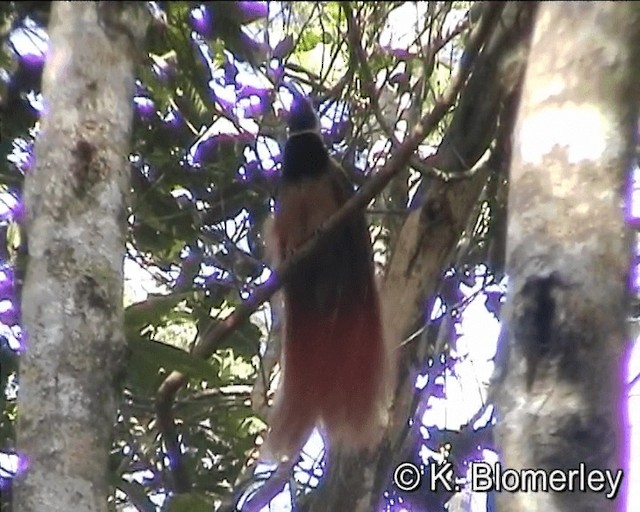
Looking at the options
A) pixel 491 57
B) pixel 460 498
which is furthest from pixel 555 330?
pixel 460 498

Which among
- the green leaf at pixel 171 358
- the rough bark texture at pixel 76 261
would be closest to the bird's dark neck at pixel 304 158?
the green leaf at pixel 171 358

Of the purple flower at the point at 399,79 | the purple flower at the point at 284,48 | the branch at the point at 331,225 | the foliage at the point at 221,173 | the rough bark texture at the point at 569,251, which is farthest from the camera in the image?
the purple flower at the point at 399,79

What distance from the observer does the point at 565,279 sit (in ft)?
3.84

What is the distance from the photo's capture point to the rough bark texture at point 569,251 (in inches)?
44.6

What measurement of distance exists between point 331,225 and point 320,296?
73cm

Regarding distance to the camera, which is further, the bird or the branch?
the bird

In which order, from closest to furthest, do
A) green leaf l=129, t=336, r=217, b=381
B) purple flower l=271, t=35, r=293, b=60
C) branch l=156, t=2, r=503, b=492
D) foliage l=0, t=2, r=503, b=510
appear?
branch l=156, t=2, r=503, b=492
green leaf l=129, t=336, r=217, b=381
foliage l=0, t=2, r=503, b=510
purple flower l=271, t=35, r=293, b=60

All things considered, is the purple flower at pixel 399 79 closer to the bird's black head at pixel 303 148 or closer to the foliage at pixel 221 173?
the foliage at pixel 221 173

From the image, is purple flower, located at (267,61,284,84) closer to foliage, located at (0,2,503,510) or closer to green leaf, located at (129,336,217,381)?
foliage, located at (0,2,503,510)

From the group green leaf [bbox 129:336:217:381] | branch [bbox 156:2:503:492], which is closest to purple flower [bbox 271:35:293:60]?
branch [bbox 156:2:503:492]

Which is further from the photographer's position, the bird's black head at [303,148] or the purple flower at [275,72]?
the bird's black head at [303,148]

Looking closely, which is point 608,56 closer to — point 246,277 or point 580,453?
point 580,453

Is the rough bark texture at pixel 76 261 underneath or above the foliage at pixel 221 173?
underneath

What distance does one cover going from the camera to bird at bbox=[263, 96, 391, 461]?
2590mm
